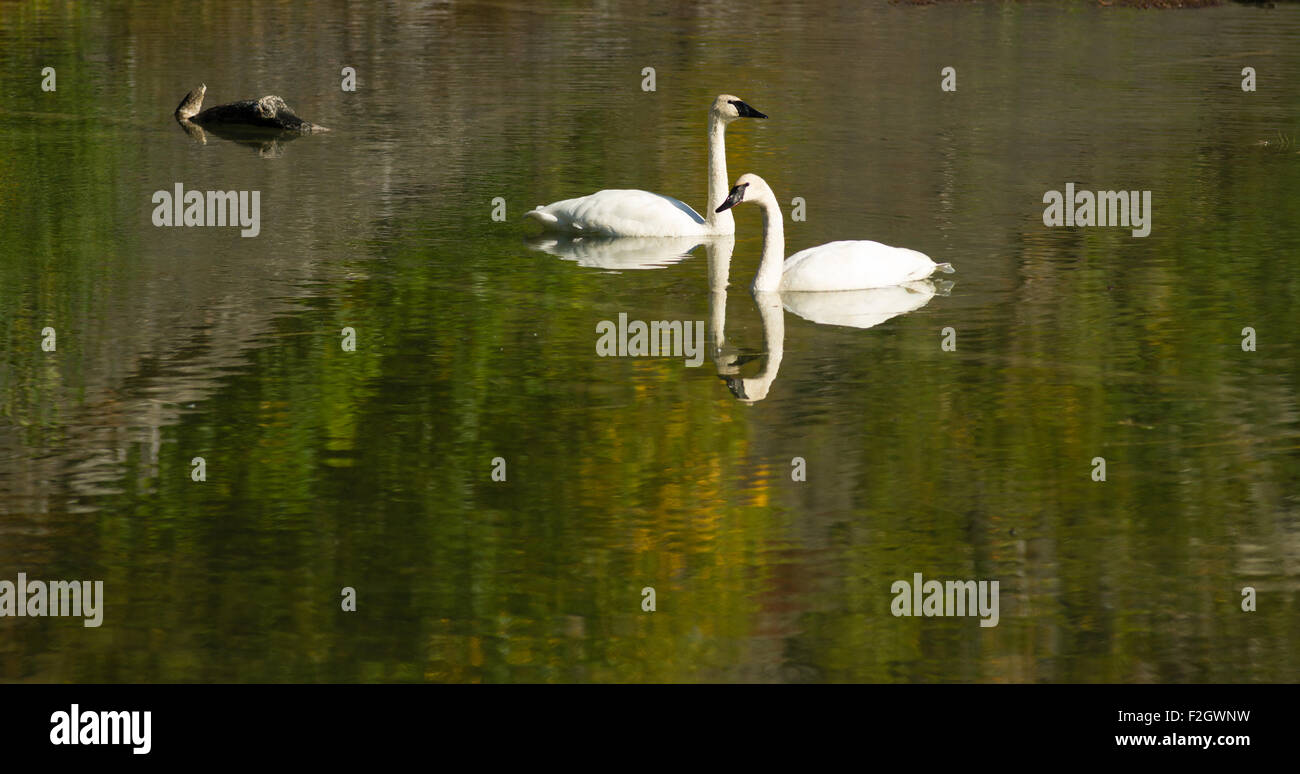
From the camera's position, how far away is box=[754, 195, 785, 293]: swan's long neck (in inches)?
639

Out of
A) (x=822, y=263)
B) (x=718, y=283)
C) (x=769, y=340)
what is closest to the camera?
(x=769, y=340)

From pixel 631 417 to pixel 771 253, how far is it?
406cm

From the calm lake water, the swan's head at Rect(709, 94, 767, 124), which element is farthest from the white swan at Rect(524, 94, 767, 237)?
the swan's head at Rect(709, 94, 767, 124)

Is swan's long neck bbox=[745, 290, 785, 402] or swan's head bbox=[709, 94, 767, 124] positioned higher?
swan's head bbox=[709, 94, 767, 124]

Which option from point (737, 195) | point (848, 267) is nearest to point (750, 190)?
point (737, 195)

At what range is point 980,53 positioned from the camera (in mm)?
37188

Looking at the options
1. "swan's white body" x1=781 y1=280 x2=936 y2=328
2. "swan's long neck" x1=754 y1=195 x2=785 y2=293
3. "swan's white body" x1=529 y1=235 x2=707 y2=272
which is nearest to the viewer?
"swan's white body" x1=781 y1=280 x2=936 y2=328

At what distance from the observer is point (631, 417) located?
1262cm

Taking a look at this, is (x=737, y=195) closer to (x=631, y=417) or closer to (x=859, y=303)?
(x=859, y=303)

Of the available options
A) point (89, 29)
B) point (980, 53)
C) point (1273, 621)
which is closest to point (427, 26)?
point (89, 29)

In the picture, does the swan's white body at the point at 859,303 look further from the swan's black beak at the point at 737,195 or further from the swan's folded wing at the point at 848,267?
the swan's black beak at the point at 737,195

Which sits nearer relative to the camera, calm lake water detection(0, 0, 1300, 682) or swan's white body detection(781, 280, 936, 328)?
calm lake water detection(0, 0, 1300, 682)

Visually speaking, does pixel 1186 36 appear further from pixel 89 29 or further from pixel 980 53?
pixel 89 29

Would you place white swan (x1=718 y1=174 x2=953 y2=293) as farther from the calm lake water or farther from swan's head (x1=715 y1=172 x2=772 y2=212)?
the calm lake water
